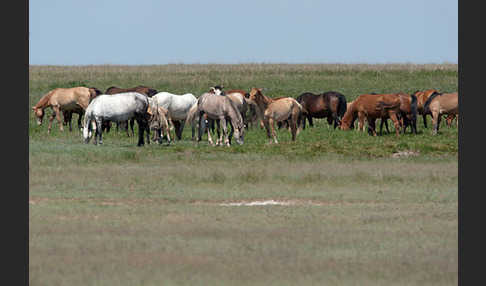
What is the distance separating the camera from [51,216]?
1595 centimetres

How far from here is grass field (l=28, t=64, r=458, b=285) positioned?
35.8ft

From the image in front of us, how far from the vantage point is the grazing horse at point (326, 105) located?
46.2m

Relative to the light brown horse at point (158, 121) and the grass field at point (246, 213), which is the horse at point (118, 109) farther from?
the grass field at point (246, 213)

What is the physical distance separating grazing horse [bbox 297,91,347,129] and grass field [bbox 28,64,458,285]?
11.0 metres

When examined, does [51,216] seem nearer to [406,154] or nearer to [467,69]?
[467,69]

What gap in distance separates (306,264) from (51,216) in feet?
20.2

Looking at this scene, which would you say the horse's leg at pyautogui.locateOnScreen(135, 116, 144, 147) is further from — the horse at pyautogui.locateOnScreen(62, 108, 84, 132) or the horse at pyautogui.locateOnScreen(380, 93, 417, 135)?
the horse at pyautogui.locateOnScreen(380, 93, 417, 135)

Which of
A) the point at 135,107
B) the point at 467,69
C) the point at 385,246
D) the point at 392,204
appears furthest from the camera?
the point at 135,107

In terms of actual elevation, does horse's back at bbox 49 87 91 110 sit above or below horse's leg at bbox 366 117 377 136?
above

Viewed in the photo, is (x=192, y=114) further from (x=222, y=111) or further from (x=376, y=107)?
(x=376, y=107)

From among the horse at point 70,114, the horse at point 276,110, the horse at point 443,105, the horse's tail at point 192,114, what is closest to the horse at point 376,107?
the horse at point 443,105

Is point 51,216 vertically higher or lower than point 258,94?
lower

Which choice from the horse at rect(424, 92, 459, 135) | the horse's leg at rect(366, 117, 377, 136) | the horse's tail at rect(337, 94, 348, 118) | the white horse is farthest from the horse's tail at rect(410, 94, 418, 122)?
the white horse

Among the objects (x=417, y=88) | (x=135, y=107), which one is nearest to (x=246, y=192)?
(x=135, y=107)
